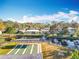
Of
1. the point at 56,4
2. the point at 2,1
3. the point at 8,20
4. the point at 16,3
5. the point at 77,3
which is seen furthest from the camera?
the point at 8,20

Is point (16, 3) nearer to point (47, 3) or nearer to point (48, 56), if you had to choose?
point (47, 3)

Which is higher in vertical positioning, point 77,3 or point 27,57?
point 77,3

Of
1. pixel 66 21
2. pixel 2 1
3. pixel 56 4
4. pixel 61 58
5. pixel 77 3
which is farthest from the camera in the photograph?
pixel 66 21

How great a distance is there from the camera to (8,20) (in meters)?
54.2

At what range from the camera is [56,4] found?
24.1 meters

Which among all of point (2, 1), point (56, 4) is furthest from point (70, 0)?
point (2, 1)

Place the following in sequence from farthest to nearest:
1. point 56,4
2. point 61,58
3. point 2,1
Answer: point 2,1
point 56,4
point 61,58

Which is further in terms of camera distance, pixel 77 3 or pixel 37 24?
pixel 37 24

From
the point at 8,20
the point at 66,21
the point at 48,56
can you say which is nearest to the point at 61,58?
the point at 48,56

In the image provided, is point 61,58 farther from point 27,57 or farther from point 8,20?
point 8,20

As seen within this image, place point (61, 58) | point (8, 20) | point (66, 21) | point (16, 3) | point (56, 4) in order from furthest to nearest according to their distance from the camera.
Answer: point (66, 21) < point (8, 20) < point (16, 3) < point (56, 4) < point (61, 58)

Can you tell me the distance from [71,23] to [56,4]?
3297cm

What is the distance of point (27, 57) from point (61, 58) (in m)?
2.26

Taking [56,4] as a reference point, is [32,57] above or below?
below
